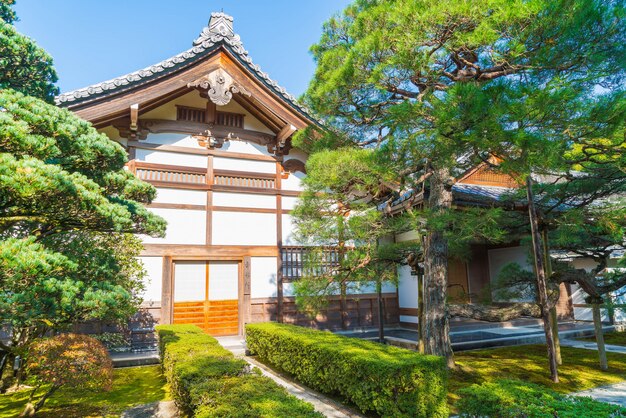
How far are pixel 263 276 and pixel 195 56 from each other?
579 cm

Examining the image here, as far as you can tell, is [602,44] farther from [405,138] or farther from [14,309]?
[14,309]

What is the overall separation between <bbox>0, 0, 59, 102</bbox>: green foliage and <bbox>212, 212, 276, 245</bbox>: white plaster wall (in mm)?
5369

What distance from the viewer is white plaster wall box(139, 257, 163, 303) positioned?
8.56 meters

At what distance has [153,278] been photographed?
8.68 meters

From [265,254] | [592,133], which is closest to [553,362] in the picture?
[592,133]

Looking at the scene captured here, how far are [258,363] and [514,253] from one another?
9103 mm

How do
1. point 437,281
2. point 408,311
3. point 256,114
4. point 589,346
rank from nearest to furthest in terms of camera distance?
1. point 437,281
2. point 589,346
3. point 256,114
4. point 408,311

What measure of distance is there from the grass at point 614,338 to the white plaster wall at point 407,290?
186 inches

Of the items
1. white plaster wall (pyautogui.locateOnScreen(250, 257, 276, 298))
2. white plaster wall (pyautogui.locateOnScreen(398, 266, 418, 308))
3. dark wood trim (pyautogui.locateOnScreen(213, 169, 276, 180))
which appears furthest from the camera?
white plaster wall (pyautogui.locateOnScreen(398, 266, 418, 308))

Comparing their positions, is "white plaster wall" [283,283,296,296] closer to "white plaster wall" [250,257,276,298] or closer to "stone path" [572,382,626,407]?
"white plaster wall" [250,257,276,298]

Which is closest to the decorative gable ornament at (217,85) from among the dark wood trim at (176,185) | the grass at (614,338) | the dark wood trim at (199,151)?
the dark wood trim at (199,151)

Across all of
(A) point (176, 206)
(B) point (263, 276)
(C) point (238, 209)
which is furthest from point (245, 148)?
(B) point (263, 276)

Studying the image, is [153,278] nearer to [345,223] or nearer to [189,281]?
[189,281]

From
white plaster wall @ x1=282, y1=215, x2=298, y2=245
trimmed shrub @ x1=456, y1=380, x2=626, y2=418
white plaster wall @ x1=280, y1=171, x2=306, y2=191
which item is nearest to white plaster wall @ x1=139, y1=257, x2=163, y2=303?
white plaster wall @ x1=282, y1=215, x2=298, y2=245
